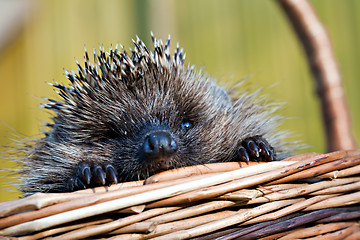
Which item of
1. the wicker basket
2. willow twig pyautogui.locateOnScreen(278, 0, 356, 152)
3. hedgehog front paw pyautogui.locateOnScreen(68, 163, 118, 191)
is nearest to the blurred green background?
willow twig pyautogui.locateOnScreen(278, 0, 356, 152)

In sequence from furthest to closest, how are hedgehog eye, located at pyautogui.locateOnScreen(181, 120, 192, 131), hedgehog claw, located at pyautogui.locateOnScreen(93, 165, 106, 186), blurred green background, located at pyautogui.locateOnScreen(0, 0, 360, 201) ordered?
blurred green background, located at pyautogui.locateOnScreen(0, 0, 360, 201), hedgehog eye, located at pyautogui.locateOnScreen(181, 120, 192, 131), hedgehog claw, located at pyautogui.locateOnScreen(93, 165, 106, 186)

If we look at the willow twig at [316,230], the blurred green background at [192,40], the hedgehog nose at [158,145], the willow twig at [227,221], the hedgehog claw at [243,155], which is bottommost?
the willow twig at [316,230]

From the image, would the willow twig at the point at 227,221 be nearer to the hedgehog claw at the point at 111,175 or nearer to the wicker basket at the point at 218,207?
the wicker basket at the point at 218,207

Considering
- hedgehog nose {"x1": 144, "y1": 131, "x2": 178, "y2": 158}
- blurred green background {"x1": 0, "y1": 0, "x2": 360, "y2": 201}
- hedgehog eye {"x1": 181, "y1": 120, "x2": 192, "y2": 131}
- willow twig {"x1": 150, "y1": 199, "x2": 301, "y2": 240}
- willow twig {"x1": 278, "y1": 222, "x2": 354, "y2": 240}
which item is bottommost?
willow twig {"x1": 278, "y1": 222, "x2": 354, "y2": 240}

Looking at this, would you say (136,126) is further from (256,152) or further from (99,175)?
(256,152)

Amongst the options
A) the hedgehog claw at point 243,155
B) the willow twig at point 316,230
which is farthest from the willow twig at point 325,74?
the willow twig at point 316,230

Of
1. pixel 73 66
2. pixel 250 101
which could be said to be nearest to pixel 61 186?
pixel 250 101

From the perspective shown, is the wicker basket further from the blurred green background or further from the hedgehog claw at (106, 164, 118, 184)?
the blurred green background

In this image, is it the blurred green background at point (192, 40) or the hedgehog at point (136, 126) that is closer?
the hedgehog at point (136, 126)
